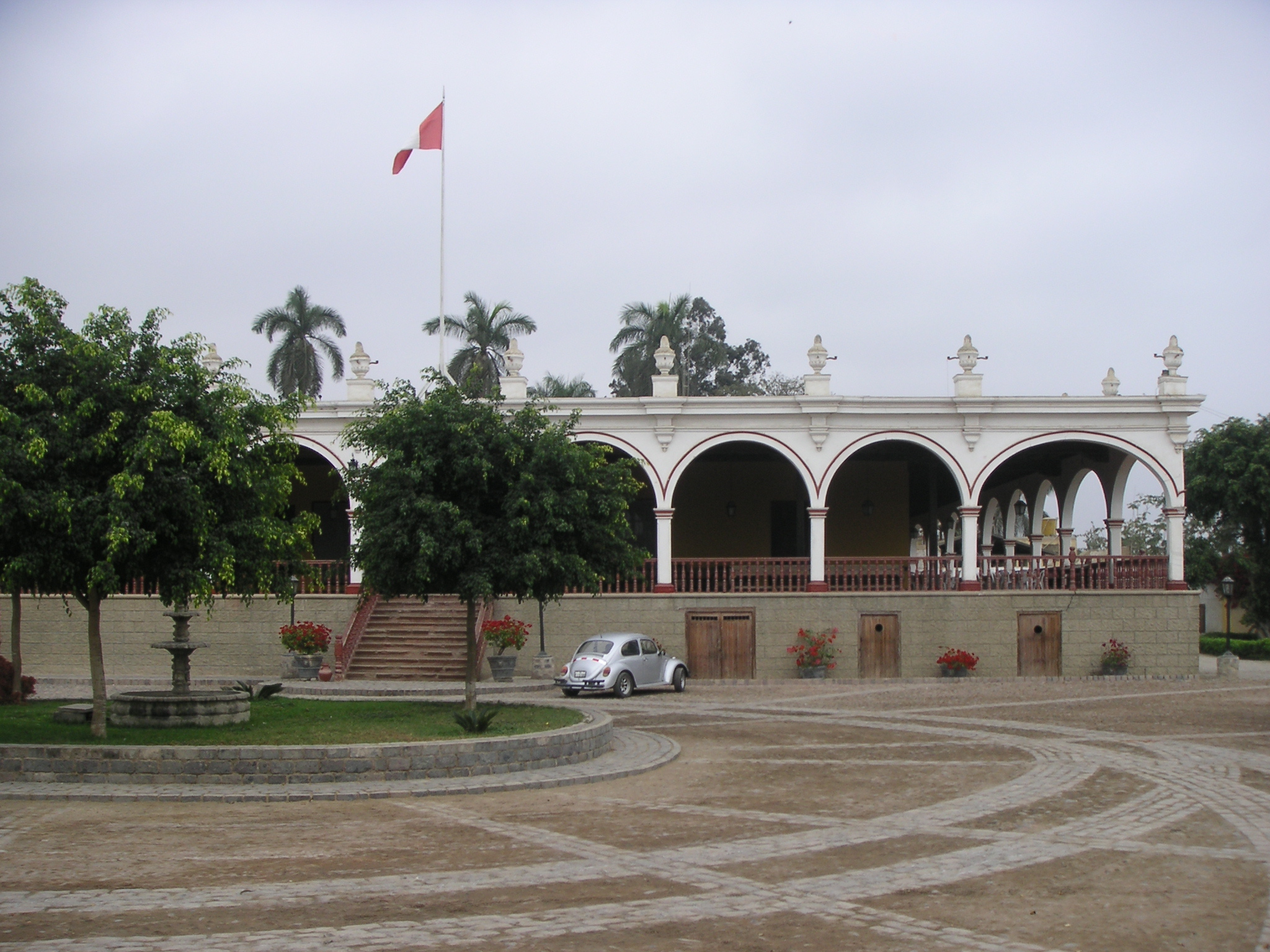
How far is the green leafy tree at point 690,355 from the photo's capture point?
48875 millimetres

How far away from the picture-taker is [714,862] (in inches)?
347

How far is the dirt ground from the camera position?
22.9ft

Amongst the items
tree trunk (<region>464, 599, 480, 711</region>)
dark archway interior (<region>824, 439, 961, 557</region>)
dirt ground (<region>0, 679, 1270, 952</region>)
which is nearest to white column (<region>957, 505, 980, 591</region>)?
dark archway interior (<region>824, 439, 961, 557</region>)

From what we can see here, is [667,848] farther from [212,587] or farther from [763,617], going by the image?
[763,617]

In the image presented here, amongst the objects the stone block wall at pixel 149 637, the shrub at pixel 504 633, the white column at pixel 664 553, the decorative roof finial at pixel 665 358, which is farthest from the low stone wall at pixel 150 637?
the decorative roof finial at pixel 665 358

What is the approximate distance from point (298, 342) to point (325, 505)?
1469cm

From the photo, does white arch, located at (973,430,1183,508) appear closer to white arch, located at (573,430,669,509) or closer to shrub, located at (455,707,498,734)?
white arch, located at (573,430,669,509)

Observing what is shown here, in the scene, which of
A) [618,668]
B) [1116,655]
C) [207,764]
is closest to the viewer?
[207,764]

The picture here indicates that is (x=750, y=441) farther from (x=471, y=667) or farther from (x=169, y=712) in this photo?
(x=169, y=712)

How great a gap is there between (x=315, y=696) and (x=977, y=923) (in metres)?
16.9

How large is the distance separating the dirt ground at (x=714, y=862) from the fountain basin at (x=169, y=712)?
305cm

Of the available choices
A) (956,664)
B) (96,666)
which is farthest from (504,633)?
(96,666)

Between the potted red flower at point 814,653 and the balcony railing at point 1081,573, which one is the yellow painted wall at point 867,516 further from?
the potted red flower at point 814,653

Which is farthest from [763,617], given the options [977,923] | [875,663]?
[977,923]
